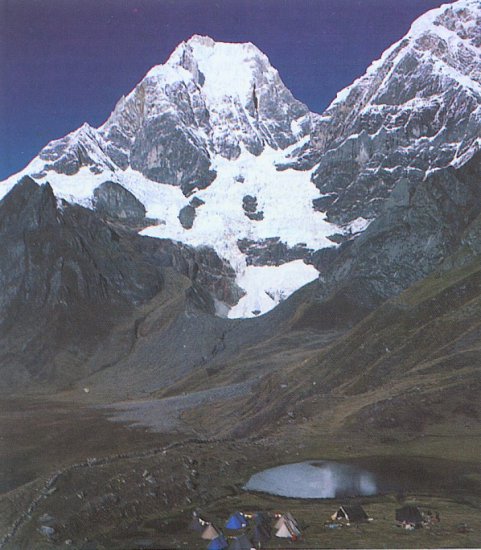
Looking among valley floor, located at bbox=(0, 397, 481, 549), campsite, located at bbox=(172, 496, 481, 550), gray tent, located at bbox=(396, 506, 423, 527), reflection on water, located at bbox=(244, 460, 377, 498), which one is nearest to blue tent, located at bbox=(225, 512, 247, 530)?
campsite, located at bbox=(172, 496, 481, 550)

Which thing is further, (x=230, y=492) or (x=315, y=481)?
(x=315, y=481)

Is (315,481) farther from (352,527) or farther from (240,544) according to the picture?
(240,544)

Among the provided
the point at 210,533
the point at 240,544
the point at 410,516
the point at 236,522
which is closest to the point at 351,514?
the point at 410,516

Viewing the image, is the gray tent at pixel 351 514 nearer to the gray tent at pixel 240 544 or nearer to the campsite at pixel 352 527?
the campsite at pixel 352 527

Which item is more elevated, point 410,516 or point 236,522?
point 236,522

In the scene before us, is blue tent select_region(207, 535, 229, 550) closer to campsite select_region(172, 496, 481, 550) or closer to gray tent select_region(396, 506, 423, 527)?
campsite select_region(172, 496, 481, 550)

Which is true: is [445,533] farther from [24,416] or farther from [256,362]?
[256,362]
